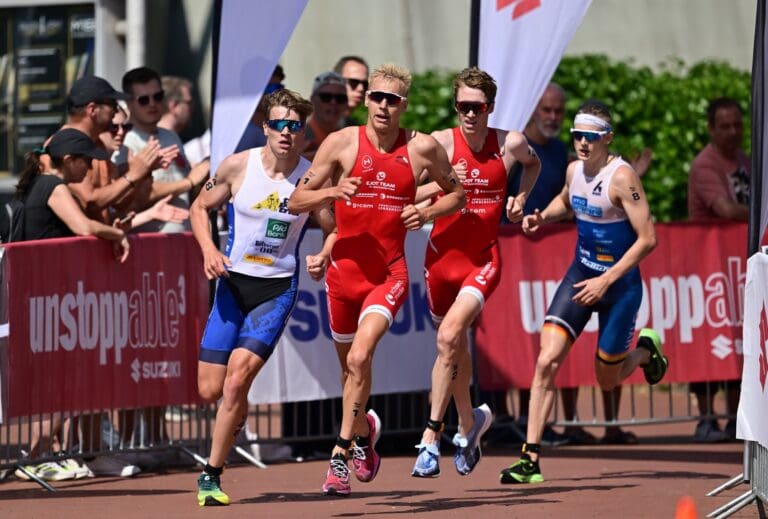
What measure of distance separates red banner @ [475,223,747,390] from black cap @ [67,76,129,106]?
342cm

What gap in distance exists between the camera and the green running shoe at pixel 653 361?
41.5 ft

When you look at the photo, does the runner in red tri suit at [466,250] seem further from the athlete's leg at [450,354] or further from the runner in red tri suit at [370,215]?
the runner in red tri suit at [370,215]

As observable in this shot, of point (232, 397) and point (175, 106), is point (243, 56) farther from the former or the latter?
point (175, 106)

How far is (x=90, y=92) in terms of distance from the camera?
12516 mm

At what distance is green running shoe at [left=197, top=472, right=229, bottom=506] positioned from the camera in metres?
10.6

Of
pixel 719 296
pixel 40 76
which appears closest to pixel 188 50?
pixel 40 76

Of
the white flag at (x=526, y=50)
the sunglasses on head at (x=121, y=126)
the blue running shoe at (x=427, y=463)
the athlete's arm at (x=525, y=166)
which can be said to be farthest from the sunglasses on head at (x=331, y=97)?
the blue running shoe at (x=427, y=463)

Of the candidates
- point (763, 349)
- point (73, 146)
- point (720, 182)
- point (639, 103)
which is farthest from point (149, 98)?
→ point (639, 103)

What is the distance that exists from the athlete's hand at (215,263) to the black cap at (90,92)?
2.04 m

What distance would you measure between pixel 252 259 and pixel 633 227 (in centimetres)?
271

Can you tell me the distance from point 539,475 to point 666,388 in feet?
17.6

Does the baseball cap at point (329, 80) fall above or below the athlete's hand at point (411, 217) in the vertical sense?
above

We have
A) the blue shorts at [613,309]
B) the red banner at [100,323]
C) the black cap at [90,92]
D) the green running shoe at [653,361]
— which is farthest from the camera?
the green running shoe at [653,361]

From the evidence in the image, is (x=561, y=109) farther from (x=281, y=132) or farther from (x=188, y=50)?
(x=188, y=50)
